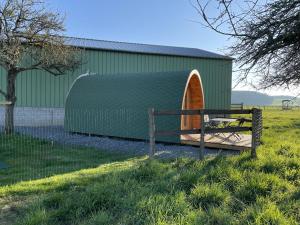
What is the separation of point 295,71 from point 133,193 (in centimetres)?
362

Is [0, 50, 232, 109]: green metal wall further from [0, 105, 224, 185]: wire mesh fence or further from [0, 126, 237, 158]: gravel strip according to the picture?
[0, 126, 237, 158]: gravel strip

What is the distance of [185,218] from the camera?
15.6ft

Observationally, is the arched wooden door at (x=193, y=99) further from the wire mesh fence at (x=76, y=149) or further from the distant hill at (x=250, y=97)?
the wire mesh fence at (x=76, y=149)

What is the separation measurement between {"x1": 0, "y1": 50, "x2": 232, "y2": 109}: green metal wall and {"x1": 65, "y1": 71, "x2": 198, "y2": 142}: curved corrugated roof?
3714mm

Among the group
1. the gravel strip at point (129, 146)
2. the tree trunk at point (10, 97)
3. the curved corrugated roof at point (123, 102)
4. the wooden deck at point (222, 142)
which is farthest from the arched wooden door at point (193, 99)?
the tree trunk at point (10, 97)

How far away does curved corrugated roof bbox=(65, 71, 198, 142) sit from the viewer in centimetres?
1491

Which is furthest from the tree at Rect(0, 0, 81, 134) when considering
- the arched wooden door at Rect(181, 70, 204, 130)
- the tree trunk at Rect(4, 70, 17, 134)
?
the arched wooden door at Rect(181, 70, 204, 130)

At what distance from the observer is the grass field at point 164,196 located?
15.9ft

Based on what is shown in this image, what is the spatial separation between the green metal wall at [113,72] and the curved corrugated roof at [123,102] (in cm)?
371

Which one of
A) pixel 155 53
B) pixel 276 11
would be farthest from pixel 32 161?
pixel 155 53

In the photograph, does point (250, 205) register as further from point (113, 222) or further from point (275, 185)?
point (113, 222)

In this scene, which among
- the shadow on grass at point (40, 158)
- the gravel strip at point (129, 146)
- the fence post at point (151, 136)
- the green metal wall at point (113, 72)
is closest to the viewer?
the fence post at point (151, 136)

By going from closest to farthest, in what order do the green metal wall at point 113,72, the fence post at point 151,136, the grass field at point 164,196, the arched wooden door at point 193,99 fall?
the grass field at point 164,196 < the fence post at point 151,136 < the arched wooden door at point 193,99 < the green metal wall at point 113,72

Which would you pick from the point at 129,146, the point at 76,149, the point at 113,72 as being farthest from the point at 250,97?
the point at 76,149
